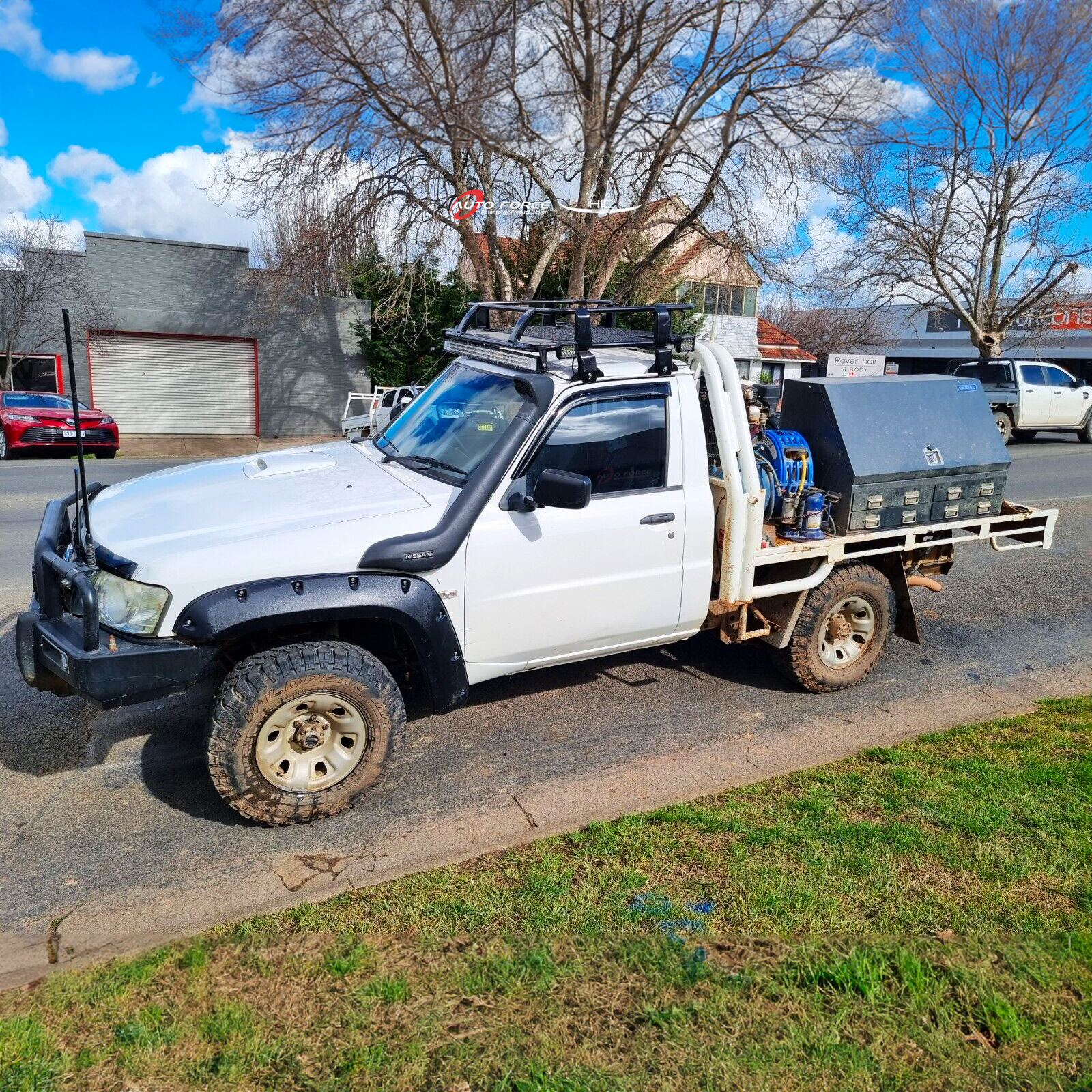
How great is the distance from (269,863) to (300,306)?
26137 millimetres

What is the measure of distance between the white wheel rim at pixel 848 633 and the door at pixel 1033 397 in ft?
60.8

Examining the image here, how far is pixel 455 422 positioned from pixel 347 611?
1410 mm

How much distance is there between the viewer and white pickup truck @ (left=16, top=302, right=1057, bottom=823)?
381 centimetres

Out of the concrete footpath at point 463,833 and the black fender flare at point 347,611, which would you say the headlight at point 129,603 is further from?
the concrete footpath at point 463,833

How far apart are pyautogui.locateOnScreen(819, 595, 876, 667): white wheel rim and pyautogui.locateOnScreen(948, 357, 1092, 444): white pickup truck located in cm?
1733

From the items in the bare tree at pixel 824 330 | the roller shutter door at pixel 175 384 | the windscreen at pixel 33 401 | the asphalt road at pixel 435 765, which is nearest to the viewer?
the asphalt road at pixel 435 765

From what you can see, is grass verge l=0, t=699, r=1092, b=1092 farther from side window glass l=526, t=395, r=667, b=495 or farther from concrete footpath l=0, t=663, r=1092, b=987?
side window glass l=526, t=395, r=667, b=495

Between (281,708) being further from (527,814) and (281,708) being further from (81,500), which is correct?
(81,500)

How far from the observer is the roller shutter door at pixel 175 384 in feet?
86.0

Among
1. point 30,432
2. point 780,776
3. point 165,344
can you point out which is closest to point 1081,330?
point 165,344

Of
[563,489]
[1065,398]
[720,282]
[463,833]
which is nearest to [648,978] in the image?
[463,833]

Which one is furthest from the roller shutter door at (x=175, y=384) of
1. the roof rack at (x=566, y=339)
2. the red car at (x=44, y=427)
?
the roof rack at (x=566, y=339)

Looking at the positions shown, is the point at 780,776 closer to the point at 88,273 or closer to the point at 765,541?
the point at 765,541

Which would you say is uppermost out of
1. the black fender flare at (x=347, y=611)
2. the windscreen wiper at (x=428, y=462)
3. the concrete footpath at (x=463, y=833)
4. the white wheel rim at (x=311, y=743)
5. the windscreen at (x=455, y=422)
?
the windscreen at (x=455, y=422)
